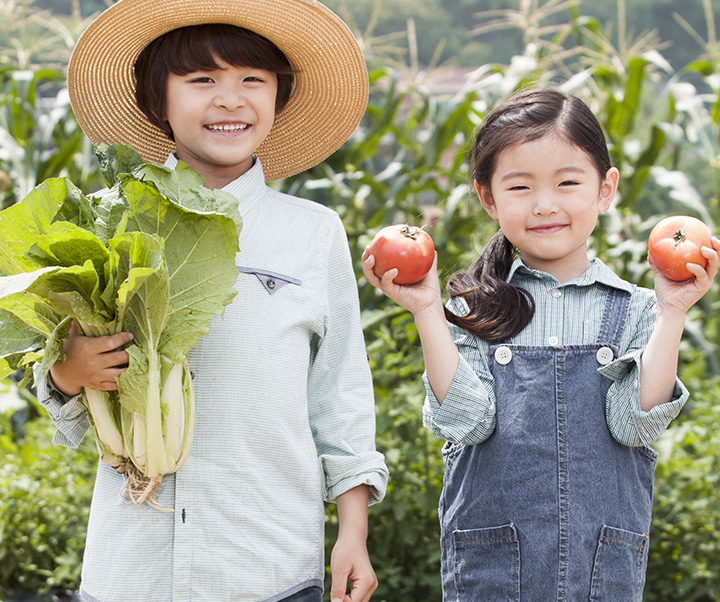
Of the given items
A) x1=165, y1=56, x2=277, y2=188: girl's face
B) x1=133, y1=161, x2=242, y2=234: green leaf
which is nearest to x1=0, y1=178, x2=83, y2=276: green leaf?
x1=133, y1=161, x2=242, y2=234: green leaf

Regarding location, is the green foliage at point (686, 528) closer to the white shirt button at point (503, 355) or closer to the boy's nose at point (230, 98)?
the white shirt button at point (503, 355)

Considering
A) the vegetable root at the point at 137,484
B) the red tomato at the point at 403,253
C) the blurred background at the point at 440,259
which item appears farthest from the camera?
the blurred background at the point at 440,259

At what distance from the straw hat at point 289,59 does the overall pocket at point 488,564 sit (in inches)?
42.8

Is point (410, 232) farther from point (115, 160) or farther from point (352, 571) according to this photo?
point (352, 571)

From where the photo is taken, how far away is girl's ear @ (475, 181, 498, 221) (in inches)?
79.1

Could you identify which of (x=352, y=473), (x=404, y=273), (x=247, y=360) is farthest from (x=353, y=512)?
(x=404, y=273)

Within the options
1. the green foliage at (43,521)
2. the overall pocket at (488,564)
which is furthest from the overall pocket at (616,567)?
the green foliage at (43,521)

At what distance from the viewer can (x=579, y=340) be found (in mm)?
1844

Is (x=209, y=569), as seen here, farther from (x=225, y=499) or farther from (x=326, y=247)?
(x=326, y=247)

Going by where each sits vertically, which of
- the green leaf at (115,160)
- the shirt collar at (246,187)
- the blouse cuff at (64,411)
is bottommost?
the blouse cuff at (64,411)

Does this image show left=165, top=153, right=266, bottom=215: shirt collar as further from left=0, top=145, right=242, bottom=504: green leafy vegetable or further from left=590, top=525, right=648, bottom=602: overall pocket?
left=590, top=525, right=648, bottom=602: overall pocket

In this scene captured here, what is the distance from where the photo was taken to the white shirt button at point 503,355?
6.01 feet

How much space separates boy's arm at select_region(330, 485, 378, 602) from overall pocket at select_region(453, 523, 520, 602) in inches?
7.5

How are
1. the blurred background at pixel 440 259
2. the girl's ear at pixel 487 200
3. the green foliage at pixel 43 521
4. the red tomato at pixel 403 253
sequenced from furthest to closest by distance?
the green foliage at pixel 43 521 → the blurred background at pixel 440 259 → the girl's ear at pixel 487 200 → the red tomato at pixel 403 253
